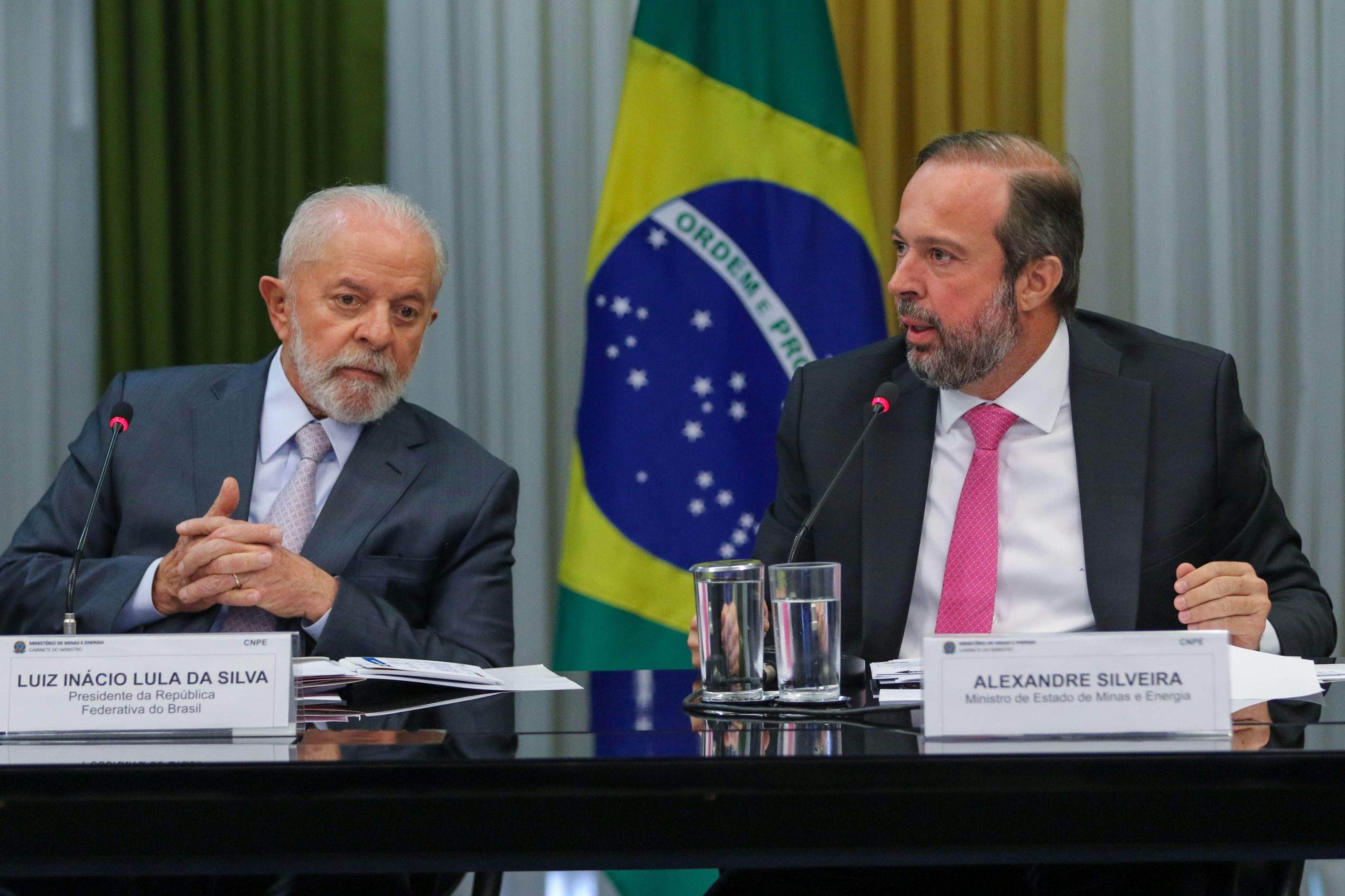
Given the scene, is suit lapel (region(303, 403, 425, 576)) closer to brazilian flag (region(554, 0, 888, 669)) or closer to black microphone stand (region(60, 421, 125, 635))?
black microphone stand (region(60, 421, 125, 635))

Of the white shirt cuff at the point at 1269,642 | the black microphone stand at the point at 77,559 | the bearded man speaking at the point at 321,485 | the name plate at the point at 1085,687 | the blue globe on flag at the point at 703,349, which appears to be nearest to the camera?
the name plate at the point at 1085,687

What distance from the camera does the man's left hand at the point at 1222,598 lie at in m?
1.59

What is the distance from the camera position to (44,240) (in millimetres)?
3518

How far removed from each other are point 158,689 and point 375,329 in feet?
3.55

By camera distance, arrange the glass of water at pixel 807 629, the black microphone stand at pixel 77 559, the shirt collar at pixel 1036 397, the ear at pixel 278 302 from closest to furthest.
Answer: the glass of water at pixel 807 629 < the black microphone stand at pixel 77 559 < the shirt collar at pixel 1036 397 < the ear at pixel 278 302

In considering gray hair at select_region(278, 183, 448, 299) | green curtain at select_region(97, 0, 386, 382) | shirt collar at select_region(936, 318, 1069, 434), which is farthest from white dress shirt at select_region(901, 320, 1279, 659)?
green curtain at select_region(97, 0, 386, 382)

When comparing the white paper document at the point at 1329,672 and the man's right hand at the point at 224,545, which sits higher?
the man's right hand at the point at 224,545

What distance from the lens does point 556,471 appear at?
3.69 m

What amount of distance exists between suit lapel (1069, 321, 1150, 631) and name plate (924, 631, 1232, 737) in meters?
0.72

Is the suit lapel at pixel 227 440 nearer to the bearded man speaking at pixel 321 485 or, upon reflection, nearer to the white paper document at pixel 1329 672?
the bearded man speaking at pixel 321 485

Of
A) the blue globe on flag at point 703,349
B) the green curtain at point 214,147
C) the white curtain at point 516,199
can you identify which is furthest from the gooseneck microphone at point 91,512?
the white curtain at point 516,199

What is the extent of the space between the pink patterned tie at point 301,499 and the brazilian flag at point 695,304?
3.30 ft

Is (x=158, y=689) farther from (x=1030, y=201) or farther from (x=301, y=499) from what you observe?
(x=1030, y=201)

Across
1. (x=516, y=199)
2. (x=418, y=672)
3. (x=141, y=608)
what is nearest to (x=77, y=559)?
(x=141, y=608)
